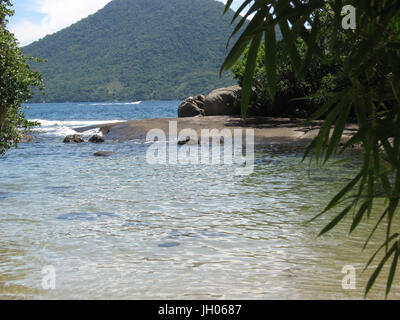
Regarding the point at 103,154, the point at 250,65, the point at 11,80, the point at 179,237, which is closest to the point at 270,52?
the point at 250,65

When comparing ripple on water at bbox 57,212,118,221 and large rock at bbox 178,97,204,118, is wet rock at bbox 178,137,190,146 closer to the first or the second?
large rock at bbox 178,97,204,118

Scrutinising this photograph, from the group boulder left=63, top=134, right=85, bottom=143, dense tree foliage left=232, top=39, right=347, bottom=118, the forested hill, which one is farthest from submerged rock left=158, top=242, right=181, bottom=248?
the forested hill

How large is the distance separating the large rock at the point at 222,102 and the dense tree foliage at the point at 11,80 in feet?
53.0

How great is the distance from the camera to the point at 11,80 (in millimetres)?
9242

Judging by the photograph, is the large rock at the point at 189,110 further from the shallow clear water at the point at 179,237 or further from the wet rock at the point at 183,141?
the shallow clear water at the point at 179,237

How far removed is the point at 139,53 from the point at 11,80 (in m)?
151

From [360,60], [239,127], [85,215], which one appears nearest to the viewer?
[360,60]

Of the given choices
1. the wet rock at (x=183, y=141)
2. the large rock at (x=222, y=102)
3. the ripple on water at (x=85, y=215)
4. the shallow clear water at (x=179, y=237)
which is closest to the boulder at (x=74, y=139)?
the wet rock at (x=183, y=141)

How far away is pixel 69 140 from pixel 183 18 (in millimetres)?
156509

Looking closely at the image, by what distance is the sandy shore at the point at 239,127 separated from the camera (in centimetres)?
1829

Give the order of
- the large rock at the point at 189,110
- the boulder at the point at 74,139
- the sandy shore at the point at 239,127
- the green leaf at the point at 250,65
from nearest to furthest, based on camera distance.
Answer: the green leaf at the point at 250,65 → the sandy shore at the point at 239,127 → the boulder at the point at 74,139 → the large rock at the point at 189,110

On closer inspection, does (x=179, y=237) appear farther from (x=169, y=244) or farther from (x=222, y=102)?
(x=222, y=102)

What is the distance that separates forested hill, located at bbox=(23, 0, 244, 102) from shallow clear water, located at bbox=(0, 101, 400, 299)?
4146 inches

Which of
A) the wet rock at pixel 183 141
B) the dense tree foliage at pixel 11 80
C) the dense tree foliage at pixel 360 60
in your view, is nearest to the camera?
the dense tree foliage at pixel 360 60
